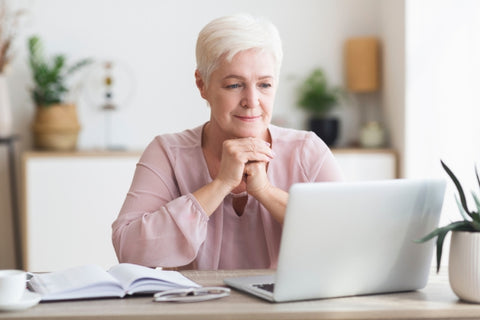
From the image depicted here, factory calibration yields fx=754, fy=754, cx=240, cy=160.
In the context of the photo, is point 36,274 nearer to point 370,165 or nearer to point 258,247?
point 258,247

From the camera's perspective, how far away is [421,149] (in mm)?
4199

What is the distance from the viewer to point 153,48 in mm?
4504

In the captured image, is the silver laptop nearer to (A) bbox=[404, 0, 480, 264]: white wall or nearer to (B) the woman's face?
(B) the woman's face

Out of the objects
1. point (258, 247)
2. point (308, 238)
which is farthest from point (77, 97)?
point (308, 238)

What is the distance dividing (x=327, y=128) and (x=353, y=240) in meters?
2.98

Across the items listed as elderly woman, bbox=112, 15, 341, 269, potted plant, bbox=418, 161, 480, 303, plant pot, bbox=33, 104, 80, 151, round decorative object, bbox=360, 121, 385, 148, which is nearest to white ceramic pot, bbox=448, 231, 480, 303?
potted plant, bbox=418, 161, 480, 303

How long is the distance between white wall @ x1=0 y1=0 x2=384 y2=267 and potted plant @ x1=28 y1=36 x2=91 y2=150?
0.63 feet

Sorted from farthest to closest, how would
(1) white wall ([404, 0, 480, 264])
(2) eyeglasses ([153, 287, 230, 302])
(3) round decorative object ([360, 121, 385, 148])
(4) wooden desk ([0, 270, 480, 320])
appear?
(3) round decorative object ([360, 121, 385, 148])
(1) white wall ([404, 0, 480, 264])
(2) eyeglasses ([153, 287, 230, 302])
(4) wooden desk ([0, 270, 480, 320])

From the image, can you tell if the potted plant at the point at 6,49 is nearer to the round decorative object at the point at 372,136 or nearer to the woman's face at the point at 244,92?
the round decorative object at the point at 372,136

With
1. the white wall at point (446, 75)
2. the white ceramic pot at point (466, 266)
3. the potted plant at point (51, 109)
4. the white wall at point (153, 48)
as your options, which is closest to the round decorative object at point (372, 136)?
the white wall at point (446, 75)

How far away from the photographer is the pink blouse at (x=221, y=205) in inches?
79.0

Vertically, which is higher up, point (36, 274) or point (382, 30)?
point (382, 30)

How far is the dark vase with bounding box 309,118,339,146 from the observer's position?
14.6 ft

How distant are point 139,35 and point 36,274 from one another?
2969mm
